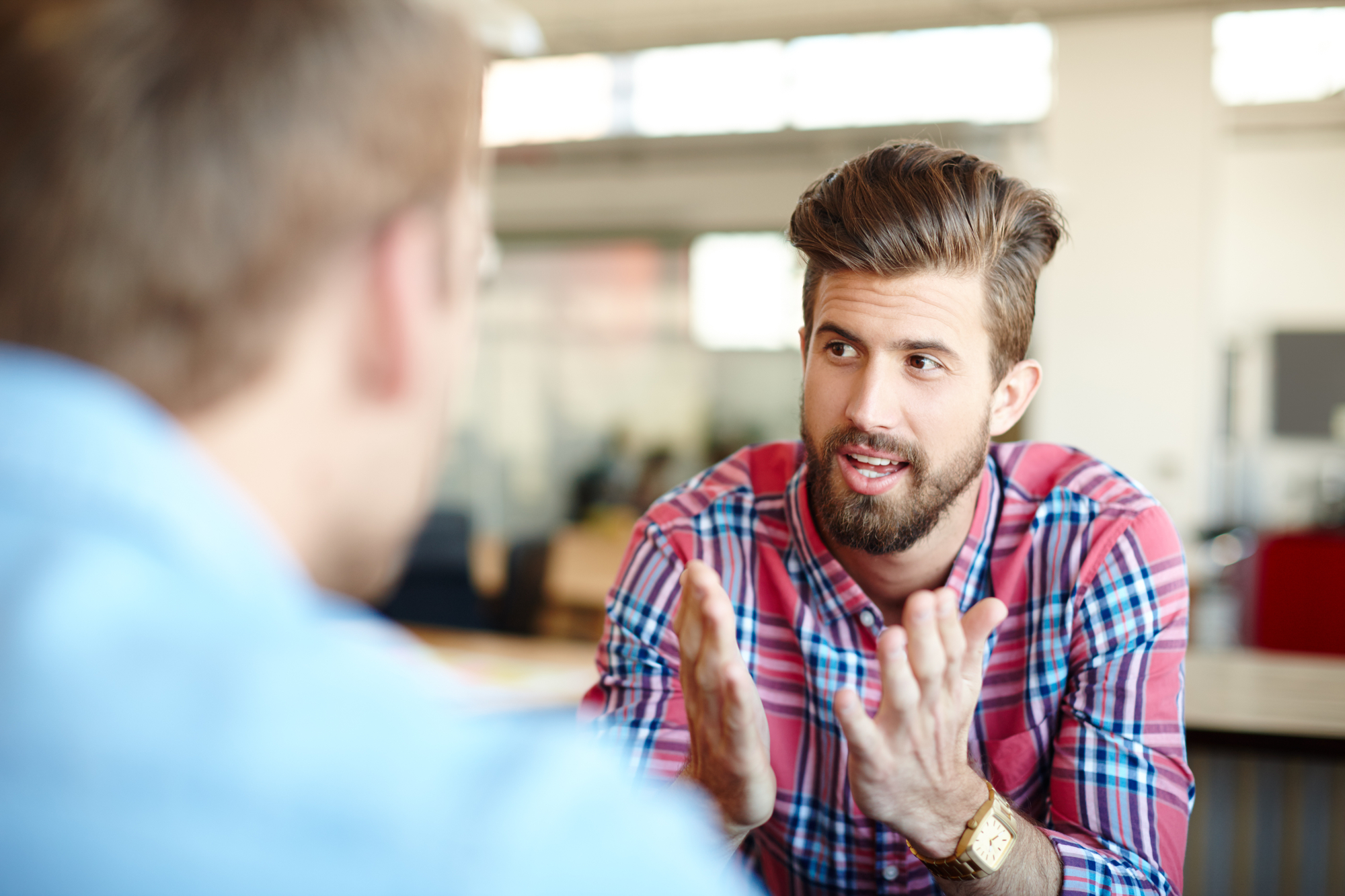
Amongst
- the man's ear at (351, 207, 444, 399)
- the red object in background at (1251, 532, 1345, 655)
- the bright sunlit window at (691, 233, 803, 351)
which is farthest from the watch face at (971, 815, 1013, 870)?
the bright sunlit window at (691, 233, 803, 351)

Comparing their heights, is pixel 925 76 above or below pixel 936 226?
above

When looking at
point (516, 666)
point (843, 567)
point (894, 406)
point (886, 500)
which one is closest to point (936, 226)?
point (894, 406)

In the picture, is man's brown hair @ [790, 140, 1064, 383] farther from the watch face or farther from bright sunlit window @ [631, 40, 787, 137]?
bright sunlit window @ [631, 40, 787, 137]

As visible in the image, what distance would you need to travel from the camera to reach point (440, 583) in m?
3.82

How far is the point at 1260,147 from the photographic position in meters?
7.89

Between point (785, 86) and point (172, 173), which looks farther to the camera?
point (785, 86)

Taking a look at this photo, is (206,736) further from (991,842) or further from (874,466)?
(874,466)

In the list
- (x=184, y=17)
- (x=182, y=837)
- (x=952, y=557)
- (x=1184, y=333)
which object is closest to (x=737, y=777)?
(x=952, y=557)

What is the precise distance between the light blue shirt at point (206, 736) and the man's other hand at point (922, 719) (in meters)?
0.46

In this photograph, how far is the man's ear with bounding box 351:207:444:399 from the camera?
56 centimetres

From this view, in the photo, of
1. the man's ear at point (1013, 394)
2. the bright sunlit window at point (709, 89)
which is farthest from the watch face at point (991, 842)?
the bright sunlit window at point (709, 89)

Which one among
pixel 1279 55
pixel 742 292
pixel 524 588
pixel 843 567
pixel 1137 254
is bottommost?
pixel 524 588

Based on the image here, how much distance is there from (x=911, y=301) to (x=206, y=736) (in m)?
1.11

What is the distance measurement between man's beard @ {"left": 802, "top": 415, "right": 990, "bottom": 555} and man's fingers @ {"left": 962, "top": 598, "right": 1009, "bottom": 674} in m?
0.38
